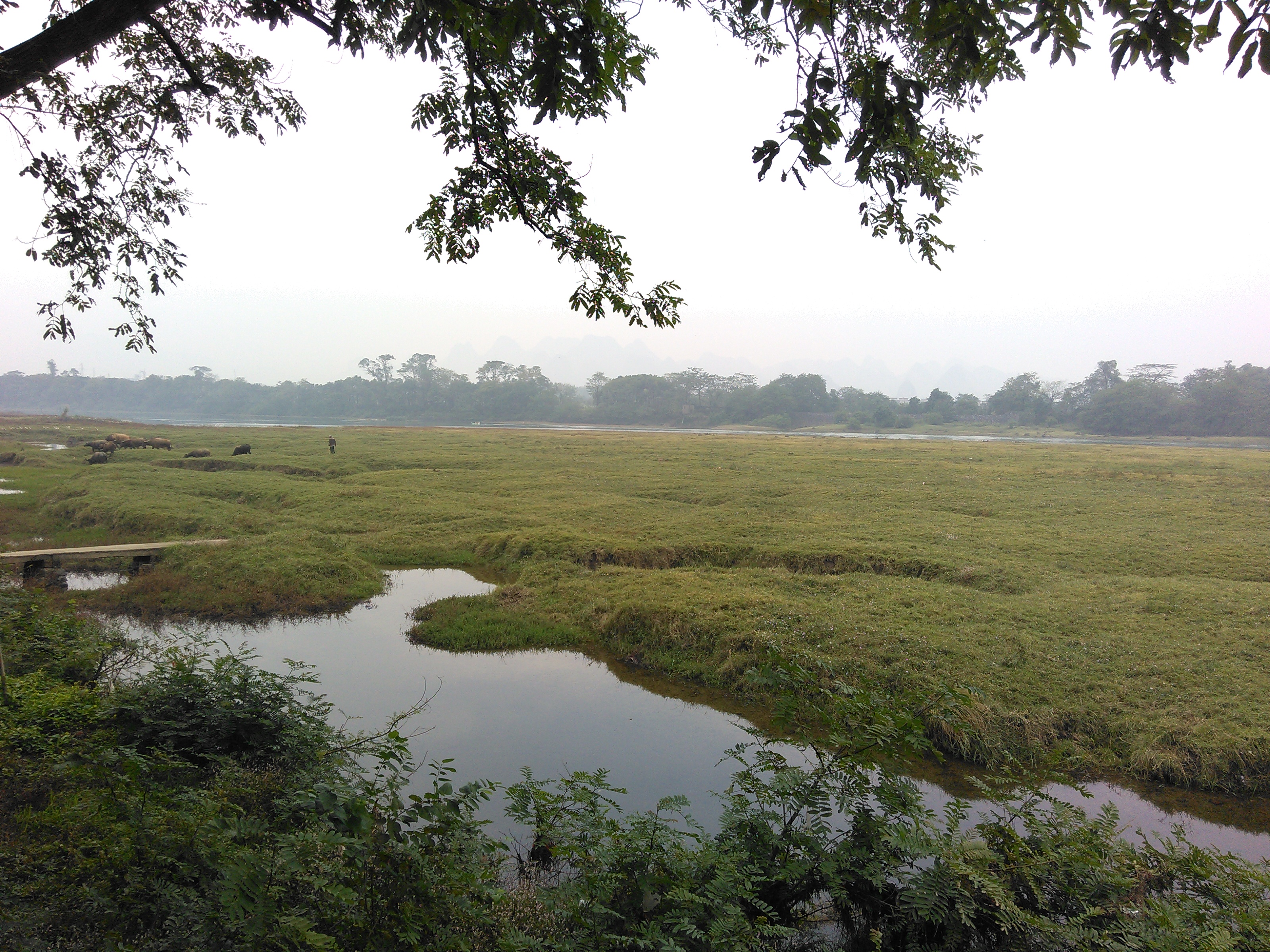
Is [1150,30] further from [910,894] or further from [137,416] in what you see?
[137,416]

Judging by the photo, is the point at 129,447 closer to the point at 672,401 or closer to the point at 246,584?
the point at 246,584

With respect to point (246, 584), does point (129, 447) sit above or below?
above

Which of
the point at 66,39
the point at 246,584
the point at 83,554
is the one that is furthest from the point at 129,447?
the point at 66,39

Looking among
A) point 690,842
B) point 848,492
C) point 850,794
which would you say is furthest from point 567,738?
point 848,492

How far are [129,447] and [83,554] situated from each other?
103 ft

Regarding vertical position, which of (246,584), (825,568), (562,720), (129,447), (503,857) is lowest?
(562,720)

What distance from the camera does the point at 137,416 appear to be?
135 metres

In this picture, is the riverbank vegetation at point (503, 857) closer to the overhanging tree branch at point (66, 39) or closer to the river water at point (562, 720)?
the river water at point (562, 720)

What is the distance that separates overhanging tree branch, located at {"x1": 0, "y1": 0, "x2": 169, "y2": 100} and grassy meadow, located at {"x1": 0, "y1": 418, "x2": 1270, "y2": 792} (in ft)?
30.9

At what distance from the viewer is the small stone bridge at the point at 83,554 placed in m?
14.2

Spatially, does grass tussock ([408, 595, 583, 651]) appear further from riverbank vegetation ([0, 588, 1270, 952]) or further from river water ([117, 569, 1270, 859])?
riverbank vegetation ([0, 588, 1270, 952])

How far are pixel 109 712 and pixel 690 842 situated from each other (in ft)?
19.4

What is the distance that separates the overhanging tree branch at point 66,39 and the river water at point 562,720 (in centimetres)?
716

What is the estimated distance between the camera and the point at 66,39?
13.4 feet
